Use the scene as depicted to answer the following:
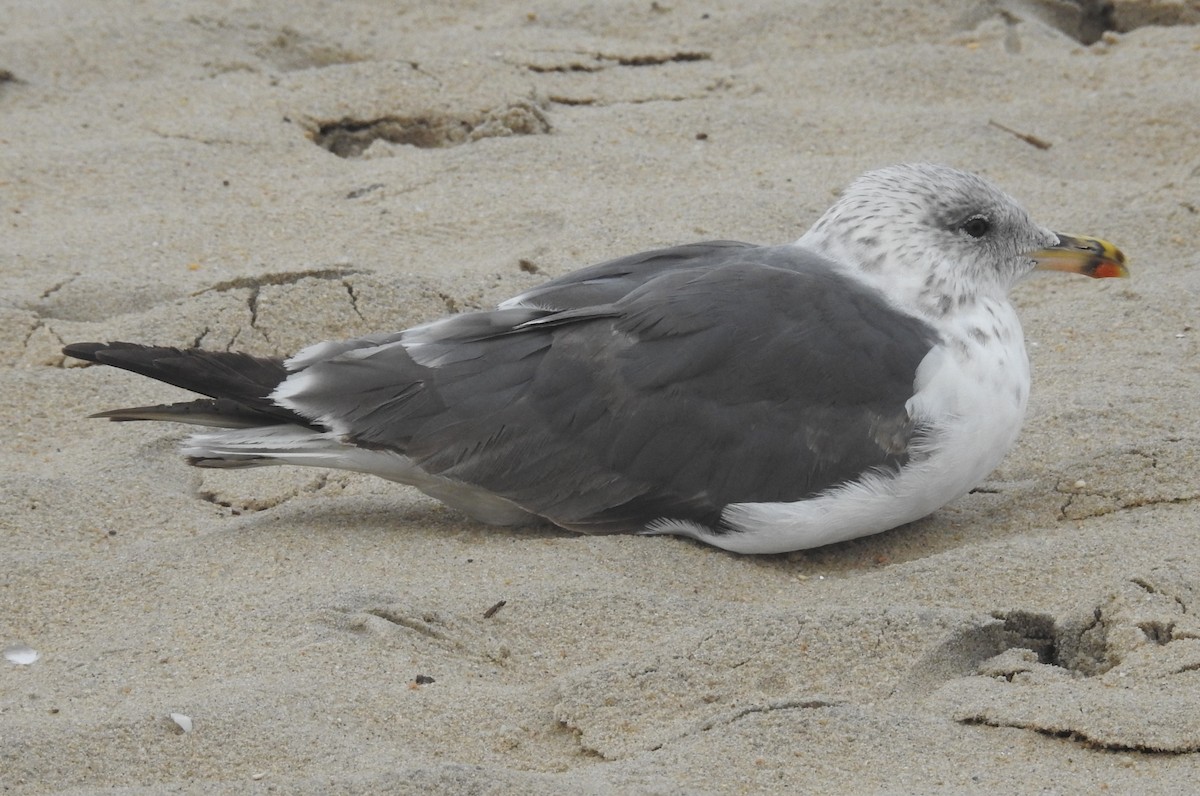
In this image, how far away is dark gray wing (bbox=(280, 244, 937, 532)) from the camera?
12.7ft

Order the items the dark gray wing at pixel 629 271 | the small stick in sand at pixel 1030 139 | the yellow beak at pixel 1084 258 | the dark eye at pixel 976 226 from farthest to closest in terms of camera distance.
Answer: the small stick in sand at pixel 1030 139, the yellow beak at pixel 1084 258, the dark eye at pixel 976 226, the dark gray wing at pixel 629 271

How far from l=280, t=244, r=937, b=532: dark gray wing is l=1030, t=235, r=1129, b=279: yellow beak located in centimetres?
70

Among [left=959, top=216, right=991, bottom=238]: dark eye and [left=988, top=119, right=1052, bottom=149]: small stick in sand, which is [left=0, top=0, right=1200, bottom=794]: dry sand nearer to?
[left=988, top=119, right=1052, bottom=149]: small stick in sand

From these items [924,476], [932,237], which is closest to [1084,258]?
[932,237]

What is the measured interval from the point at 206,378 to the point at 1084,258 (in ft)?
7.56

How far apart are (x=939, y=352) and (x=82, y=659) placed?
6.67 feet

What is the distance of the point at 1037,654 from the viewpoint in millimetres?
3340

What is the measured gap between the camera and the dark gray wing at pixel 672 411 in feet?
12.7

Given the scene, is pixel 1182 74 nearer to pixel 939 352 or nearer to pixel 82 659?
pixel 939 352

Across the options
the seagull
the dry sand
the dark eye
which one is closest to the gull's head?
the dark eye

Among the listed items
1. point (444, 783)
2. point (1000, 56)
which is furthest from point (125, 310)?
point (1000, 56)

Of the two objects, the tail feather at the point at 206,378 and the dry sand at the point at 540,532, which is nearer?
the dry sand at the point at 540,532

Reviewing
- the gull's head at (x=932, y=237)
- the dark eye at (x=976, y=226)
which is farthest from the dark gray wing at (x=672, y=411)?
the dark eye at (x=976, y=226)

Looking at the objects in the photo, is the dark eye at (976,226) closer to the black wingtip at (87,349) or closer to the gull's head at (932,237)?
the gull's head at (932,237)
